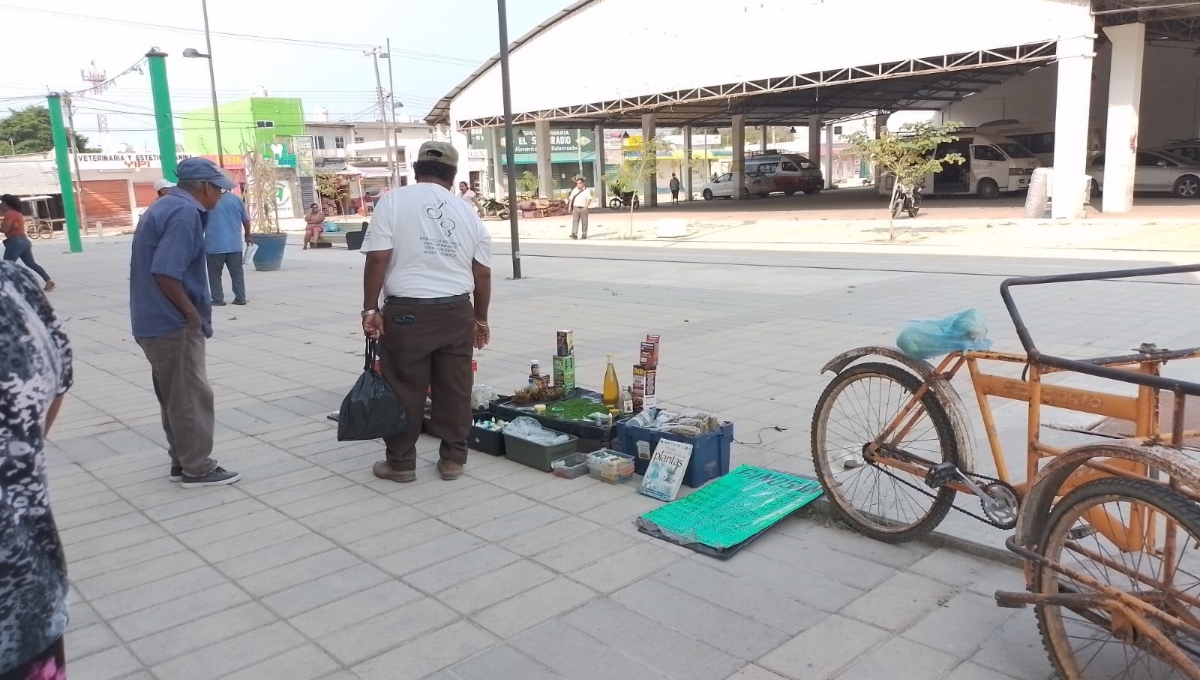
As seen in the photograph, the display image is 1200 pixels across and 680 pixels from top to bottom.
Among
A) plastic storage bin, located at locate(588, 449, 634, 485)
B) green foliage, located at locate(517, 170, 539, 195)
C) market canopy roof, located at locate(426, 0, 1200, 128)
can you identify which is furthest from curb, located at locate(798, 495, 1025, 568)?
green foliage, located at locate(517, 170, 539, 195)

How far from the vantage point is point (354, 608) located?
345 centimetres

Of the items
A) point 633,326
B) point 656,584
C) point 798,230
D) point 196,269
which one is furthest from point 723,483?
point 798,230

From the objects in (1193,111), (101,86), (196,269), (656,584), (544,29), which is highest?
(544,29)

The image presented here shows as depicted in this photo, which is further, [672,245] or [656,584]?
[672,245]

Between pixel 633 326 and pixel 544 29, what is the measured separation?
2356 centimetres

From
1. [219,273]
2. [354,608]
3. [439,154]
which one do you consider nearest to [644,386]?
[439,154]

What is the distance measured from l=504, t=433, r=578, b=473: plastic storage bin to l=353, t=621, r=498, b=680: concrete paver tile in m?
1.74

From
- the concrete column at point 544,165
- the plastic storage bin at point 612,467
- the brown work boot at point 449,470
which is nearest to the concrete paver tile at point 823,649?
the plastic storage bin at point 612,467

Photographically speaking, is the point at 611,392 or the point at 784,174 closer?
the point at 611,392

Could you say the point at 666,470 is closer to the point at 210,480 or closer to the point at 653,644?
the point at 653,644

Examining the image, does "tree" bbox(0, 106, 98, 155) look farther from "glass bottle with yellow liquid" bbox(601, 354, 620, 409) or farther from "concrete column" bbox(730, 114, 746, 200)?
"glass bottle with yellow liquid" bbox(601, 354, 620, 409)

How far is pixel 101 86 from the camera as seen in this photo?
25.8 meters

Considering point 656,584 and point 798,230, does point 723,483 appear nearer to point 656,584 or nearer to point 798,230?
point 656,584

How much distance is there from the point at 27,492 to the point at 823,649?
2.44 m
